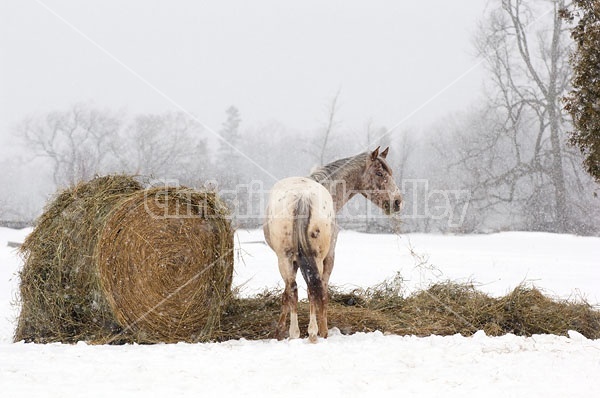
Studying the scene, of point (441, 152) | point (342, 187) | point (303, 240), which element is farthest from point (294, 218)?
point (441, 152)

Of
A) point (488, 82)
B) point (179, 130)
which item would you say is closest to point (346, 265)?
point (488, 82)

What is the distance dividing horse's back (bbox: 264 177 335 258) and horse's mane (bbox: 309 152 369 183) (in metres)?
0.83

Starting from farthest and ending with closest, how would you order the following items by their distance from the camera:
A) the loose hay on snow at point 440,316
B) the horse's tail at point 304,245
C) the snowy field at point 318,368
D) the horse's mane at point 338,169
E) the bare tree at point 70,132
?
1. the bare tree at point 70,132
2. the horse's mane at point 338,169
3. the loose hay on snow at point 440,316
4. the horse's tail at point 304,245
5. the snowy field at point 318,368

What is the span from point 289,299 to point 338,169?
1865 mm

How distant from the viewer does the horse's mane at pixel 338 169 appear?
20.7 ft

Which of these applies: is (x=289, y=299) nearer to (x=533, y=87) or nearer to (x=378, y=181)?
(x=378, y=181)

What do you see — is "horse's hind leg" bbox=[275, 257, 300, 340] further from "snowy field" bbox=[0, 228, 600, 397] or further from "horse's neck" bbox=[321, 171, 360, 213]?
"horse's neck" bbox=[321, 171, 360, 213]

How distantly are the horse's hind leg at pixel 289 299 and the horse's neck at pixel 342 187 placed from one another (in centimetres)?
127

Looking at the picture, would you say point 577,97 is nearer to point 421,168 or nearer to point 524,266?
point 524,266

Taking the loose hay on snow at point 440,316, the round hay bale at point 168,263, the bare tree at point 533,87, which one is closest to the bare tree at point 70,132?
the bare tree at point 533,87

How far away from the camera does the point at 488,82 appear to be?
105 ft

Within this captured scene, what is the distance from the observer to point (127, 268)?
17.6 feet

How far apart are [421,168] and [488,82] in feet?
61.4

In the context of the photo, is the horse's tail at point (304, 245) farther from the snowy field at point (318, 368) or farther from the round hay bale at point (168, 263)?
the round hay bale at point (168, 263)
